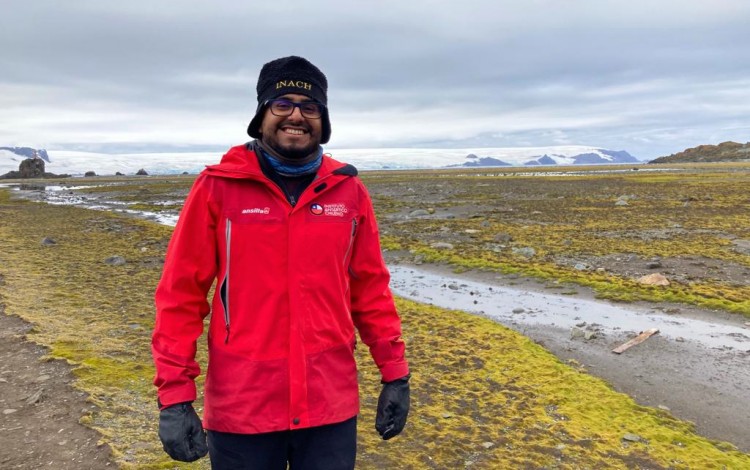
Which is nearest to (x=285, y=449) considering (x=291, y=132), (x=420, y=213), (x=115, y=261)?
(x=291, y=132)

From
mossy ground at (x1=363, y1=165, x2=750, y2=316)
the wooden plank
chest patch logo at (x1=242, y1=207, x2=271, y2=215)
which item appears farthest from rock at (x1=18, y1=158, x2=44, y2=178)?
chest patch logo at (x1=242, y1=207, x2=271, y2=215)

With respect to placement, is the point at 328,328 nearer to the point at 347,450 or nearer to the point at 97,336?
the point at 347,450

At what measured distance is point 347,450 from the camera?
3.42m

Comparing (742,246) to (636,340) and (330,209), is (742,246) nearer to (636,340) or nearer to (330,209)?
(636,340)

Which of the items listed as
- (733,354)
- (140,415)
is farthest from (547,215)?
(140,415)

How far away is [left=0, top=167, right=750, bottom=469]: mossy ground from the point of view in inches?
230

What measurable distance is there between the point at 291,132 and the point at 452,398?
5.34 meters

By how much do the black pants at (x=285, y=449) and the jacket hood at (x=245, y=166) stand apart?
1.63 m

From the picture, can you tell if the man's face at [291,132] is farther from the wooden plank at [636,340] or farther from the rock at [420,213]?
the rock at [420,213]

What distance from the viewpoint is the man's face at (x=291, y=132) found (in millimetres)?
3182

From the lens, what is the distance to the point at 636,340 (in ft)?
32.3

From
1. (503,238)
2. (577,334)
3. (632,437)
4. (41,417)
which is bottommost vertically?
(632,437)

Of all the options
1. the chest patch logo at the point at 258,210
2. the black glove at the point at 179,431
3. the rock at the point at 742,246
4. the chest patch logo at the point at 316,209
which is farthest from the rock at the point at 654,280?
the black glove at the point at 179,431

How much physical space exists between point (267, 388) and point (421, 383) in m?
4.99
